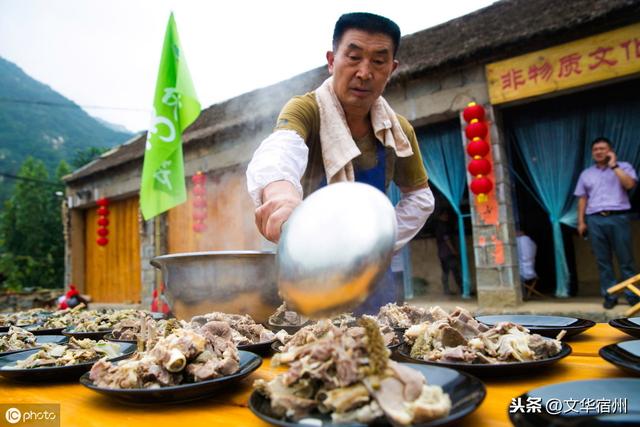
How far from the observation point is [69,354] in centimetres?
130

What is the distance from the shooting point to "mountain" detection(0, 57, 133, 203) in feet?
131

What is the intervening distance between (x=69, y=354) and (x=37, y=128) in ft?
184

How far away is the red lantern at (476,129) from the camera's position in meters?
5.68

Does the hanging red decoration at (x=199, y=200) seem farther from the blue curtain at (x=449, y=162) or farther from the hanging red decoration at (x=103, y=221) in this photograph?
the blue curtain at (x=449, y=162)

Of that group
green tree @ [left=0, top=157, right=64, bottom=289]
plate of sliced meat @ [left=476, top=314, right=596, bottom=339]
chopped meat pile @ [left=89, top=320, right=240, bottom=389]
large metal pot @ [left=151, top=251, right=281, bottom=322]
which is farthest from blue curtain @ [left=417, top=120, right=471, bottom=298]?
green tree @ [left=0, top=157, right=64, bottom=289]

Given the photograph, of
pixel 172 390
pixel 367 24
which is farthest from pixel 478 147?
pixel 172 390

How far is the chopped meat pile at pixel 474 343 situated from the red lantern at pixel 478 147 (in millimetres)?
4839

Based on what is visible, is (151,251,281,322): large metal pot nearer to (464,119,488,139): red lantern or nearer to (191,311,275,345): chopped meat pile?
(191,311,275,345): chopped meat pile

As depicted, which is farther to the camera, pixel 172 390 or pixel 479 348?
pixel 479 348

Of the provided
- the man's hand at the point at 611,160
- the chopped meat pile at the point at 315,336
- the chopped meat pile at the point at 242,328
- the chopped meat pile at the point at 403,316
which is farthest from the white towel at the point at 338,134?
the man's hand at the point at 611,160

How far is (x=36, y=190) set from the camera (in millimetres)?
24781

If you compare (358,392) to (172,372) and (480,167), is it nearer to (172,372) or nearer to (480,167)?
(172,372)

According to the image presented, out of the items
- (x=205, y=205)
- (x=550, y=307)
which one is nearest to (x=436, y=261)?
(x=550, y=307)

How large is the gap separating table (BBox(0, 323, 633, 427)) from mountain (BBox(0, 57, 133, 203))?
130 feet
